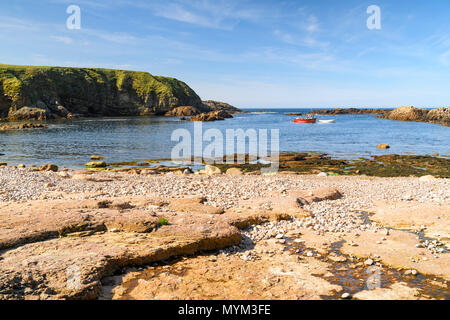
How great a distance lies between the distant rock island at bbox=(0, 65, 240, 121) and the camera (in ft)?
340

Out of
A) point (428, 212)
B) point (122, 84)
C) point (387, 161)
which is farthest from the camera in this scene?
point (122, 84)

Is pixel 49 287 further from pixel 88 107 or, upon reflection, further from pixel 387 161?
pixel 88 107

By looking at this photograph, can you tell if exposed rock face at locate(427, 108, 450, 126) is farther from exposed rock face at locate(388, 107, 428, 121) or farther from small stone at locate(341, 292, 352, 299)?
small stone at locate(341, 292, 352, 299)

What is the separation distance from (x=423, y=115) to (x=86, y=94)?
134 m

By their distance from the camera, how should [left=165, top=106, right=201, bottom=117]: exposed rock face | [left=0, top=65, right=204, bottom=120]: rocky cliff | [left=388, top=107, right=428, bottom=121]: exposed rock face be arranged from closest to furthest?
[left=388, top=107, right=428, bottom=121]: exposed rock face, [left=0, top=65, right=204, bottom=120]: rocky cliff, [left=165, top=106, right=201, bottom=117]: exposed rock face

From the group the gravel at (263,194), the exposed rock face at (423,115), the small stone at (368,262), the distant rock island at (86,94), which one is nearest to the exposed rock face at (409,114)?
the exposed rock face at (423,115)

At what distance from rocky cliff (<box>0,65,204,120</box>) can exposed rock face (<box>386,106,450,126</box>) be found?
97.6m

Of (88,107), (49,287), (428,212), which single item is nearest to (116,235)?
(49,287)

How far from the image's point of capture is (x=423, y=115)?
327ft

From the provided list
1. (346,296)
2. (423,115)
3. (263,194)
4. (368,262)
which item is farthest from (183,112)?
(346,296)

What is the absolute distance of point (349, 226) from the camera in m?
10.4

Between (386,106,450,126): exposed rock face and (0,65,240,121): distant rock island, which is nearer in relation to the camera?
(386,106,450,126): exposed rock face

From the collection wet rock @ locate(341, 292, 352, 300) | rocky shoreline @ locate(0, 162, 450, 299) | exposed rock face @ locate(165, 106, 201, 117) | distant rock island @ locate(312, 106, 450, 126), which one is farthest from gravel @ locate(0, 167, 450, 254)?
exposed rock face @ locate(165, 106, 201, 117)

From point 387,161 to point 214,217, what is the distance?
27.6 metres
